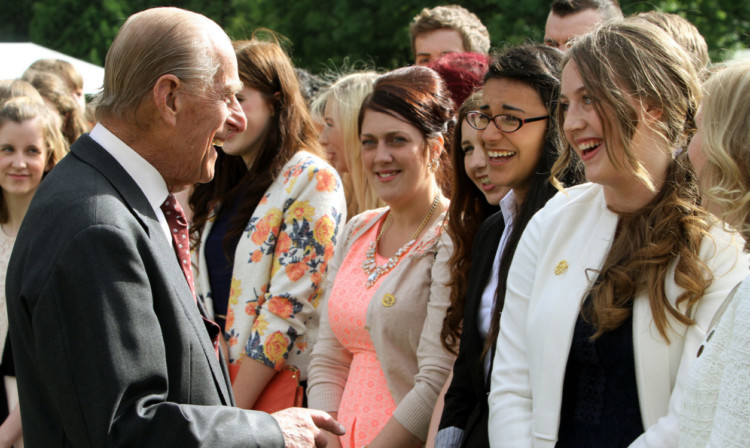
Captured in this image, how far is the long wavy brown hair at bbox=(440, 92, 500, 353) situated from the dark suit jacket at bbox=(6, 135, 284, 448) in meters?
1.18

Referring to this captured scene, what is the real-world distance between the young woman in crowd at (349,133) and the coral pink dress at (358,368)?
3.84ft

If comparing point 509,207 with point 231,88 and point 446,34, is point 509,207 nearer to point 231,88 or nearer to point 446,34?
point 231,88

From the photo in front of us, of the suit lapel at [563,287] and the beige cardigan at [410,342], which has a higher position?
the suit lapel at [563,287]

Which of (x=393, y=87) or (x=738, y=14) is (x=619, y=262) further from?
(x=738, y=14)

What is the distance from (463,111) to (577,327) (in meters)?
1.28

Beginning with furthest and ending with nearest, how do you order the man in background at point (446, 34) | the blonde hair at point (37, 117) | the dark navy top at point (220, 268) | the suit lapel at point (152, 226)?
1. the man in background at point (446, 34)
2. the blonde hair at point (37, 117)
3. the dark navy top at point (220, 268)
4. the suit lapel at point (152, 226)

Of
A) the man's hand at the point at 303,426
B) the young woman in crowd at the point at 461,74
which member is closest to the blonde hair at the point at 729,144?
the man's hand at the point at 303,426

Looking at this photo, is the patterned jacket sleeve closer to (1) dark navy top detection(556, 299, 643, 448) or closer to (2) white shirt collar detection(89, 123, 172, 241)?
(2) white shirt collar detection(89, 123, 172, 241)

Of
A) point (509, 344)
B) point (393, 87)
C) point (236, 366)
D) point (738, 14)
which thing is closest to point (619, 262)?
point (509, 344)

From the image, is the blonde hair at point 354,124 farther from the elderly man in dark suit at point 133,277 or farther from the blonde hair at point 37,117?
the elderly man in dark suit at point 133,277

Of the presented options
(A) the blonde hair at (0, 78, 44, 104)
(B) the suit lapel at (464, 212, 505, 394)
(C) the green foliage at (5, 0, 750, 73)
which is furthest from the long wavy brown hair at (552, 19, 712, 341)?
(C) the green foliage at (5, 0, 750, 73)

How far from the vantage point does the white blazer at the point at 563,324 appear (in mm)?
2225

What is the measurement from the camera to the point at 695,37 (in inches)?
126

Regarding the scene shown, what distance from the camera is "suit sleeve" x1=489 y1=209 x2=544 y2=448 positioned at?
2541 millimetres
